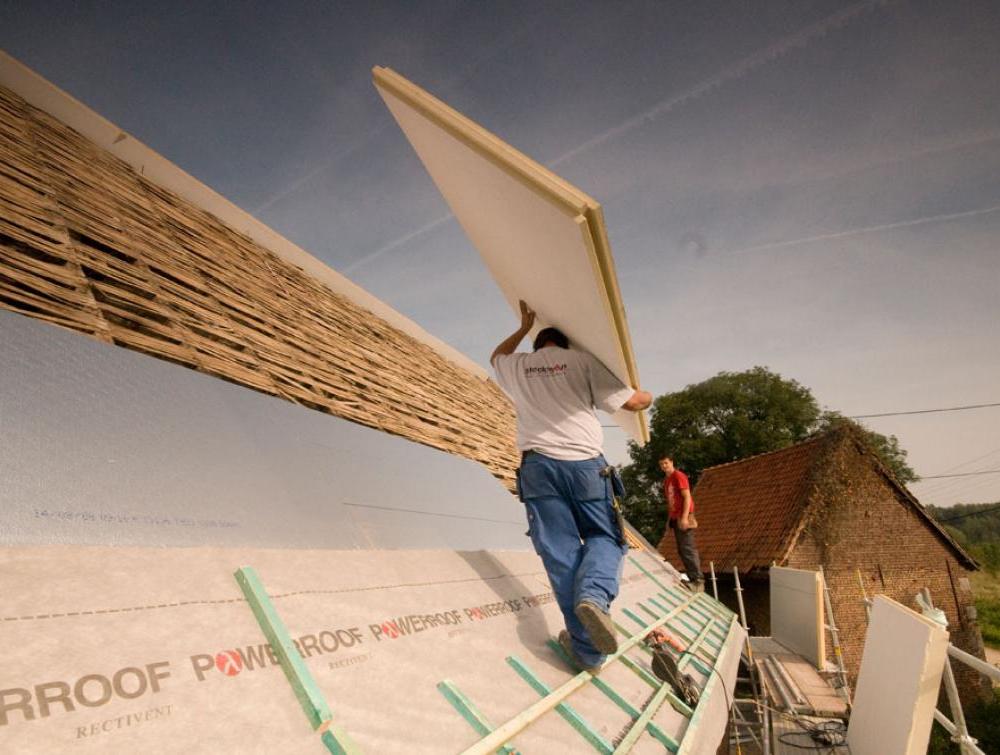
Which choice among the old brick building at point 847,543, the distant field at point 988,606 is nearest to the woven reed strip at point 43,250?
the old brick building at point 847,543

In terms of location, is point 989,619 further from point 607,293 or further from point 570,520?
point 607,293

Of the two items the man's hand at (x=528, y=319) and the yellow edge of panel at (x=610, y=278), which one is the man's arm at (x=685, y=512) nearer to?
the man's hand at (x=528, y=319)

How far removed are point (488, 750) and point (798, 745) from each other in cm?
506

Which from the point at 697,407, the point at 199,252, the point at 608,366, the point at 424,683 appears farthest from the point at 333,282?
the point at 697,407

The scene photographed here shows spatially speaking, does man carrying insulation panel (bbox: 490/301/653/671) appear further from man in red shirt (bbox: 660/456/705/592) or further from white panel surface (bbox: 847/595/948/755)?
man in red shirt (bbox: 660/456/705/592)

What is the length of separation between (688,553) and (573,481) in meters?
5.53

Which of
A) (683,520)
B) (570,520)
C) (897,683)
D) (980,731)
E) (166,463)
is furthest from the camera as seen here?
(980,731)

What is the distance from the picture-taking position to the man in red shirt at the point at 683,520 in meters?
6.95

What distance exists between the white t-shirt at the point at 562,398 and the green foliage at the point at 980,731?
56.5 feet

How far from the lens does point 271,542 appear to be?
1631 millimetres

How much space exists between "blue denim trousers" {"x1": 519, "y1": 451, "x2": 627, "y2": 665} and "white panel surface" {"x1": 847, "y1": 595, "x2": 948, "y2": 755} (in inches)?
87.2

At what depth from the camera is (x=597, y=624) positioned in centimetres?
200

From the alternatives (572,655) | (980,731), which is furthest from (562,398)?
(980,731)

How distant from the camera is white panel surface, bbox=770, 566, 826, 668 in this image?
7098mm
